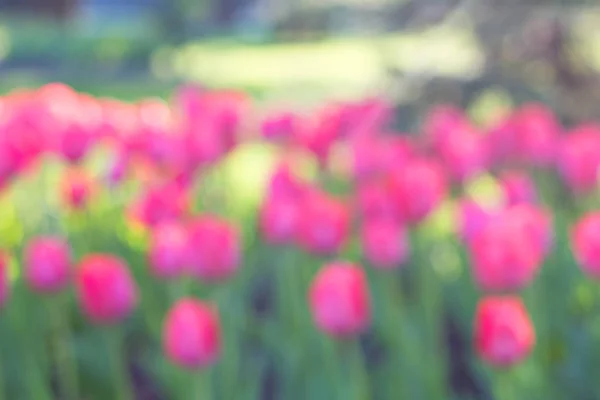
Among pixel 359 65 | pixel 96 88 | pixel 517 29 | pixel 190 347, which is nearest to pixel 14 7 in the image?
pixel 359 65

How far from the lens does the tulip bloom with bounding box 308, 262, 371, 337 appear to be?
1.86 m

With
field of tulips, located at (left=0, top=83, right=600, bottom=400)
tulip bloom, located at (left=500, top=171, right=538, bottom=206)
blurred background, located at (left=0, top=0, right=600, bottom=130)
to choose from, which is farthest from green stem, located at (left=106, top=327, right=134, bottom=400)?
blurred background, located at (left=0, top=0, right=600, bottom=130)

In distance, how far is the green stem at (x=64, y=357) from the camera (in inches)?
90.2

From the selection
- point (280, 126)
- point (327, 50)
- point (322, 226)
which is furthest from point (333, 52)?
point (322, 226)

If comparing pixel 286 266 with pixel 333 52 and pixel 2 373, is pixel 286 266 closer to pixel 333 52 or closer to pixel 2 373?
pixel 2 373

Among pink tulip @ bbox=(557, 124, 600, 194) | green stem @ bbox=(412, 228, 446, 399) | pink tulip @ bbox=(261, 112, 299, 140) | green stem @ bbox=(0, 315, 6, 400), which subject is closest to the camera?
green stem @ bbox=(412, 228, 446, 399)

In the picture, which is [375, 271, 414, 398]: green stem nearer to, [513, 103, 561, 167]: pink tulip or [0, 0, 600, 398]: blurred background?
[0, 0, 600, 398]: blurred background

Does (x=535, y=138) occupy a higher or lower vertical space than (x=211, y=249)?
higher

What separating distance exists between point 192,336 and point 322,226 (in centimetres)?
51

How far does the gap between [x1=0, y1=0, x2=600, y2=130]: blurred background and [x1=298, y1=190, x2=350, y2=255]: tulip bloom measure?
3.32 metres

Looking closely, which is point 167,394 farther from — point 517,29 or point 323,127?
point 517,29

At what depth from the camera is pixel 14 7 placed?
21422 mm

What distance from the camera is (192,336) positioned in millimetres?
1786

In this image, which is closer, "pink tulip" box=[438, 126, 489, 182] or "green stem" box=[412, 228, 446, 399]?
"green stem" box=[412, 228, 446, 399]
